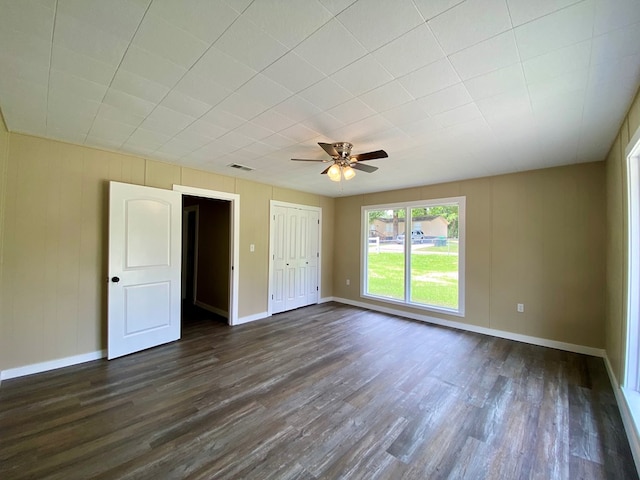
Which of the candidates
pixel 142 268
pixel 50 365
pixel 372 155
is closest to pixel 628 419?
pixel 372 155

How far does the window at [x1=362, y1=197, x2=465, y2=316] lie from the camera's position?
4.59 metres

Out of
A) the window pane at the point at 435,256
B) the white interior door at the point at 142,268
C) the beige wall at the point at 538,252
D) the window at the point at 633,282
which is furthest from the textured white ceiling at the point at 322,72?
Answer: the window pane at the point at 435,256

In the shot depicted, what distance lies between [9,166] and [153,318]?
2169mm

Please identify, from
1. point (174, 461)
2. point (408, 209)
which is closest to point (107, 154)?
point (174, 461)

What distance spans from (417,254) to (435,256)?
0.33 meters

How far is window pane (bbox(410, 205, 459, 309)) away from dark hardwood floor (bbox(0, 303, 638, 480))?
4.48 ft

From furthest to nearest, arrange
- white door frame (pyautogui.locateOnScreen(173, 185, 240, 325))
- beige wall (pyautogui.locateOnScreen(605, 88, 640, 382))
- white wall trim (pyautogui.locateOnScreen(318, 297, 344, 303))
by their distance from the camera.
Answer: white wall trim (pyautogui.locateOnScreen(318, 297, 344, 303)) < white door frame (pyautogui.locateOnScreen(173, 185, 240, 325)) < beige wall (pyautogui.locateOnScreen(605, 88, 640, 382))

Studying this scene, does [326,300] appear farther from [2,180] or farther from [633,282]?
[2,180]

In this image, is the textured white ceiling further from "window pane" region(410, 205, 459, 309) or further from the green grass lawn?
the green grass lawn

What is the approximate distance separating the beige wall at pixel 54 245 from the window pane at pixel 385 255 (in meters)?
4.12

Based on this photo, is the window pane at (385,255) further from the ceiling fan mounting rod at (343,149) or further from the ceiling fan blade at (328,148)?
the ceiling fan blade at (328,148)

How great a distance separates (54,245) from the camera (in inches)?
115

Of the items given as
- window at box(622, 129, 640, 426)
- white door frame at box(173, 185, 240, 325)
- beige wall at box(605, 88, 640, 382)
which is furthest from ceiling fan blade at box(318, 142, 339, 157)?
white door frame at box(173, 185, 240, 325)

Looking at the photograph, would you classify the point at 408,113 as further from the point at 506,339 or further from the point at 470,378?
the point at 506,339
